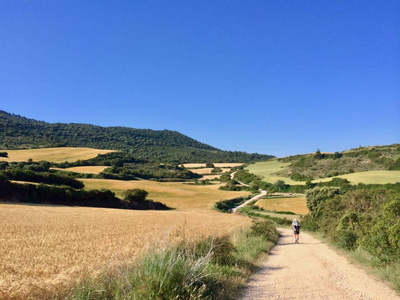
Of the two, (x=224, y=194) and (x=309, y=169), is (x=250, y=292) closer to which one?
(x=224, y=194)

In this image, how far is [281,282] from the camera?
27.9 feet

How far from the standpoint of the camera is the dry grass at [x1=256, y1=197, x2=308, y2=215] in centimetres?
5625

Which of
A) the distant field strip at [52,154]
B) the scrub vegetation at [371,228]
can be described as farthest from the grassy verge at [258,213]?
the distant field strip at [52,154]

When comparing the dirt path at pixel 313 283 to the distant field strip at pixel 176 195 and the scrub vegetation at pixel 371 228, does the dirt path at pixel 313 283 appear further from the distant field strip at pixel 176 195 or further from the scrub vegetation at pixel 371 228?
the distant field strip at pixel 176 195

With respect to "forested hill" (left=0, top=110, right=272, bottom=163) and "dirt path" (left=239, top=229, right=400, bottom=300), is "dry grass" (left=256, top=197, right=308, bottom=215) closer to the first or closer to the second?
"dirt path" (left=239, top=229, right=400, bottom=300)

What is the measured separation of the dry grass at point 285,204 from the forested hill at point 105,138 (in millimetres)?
87951

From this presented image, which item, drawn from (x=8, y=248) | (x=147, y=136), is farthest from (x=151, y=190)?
(x=147, y=136)

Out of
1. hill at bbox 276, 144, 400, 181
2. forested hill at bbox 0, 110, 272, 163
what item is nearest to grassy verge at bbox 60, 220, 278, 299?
hill at bbox 276, 144, 400, 181

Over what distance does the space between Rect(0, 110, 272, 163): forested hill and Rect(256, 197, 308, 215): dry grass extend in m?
88.0

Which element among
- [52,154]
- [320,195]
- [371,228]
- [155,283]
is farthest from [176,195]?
[155,283]

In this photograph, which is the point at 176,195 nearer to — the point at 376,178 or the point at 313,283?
the point at 376,178

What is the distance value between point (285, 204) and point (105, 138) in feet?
422

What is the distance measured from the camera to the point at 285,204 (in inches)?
2331

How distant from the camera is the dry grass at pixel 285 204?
56.2 metres
